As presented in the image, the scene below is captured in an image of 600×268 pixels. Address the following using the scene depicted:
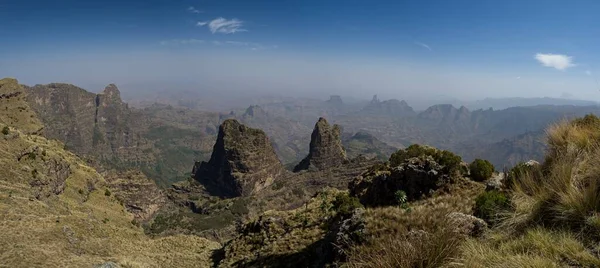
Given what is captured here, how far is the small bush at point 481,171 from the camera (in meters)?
26.5

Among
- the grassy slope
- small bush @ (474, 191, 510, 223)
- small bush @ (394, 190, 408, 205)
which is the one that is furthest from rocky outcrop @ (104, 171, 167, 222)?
small bush @ (474, 191, 510, 223)

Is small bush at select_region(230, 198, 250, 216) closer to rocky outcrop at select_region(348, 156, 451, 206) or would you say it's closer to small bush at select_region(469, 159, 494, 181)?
rocky outcrop at select_region(348, 156, 451, 206)

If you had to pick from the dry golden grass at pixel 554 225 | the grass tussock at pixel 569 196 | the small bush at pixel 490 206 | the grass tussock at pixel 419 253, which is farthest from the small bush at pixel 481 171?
the grass tussock at pixel 419 253

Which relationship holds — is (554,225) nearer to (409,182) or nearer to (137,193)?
(409,182)

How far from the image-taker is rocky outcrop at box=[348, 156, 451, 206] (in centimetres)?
2688

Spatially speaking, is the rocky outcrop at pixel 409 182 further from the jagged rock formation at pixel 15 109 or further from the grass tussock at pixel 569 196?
the jagged rock formation at pixel 15 109

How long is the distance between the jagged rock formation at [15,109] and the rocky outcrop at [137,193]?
45706 mm

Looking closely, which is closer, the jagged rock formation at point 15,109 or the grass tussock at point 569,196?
the grass tussock at point 569,196

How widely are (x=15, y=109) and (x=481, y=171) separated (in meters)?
162

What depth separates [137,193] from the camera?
173m

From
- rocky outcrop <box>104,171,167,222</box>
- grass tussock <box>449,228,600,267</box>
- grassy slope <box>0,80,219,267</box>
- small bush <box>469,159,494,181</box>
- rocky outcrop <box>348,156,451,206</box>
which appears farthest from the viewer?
rocky outcrop <box>104,171,167,222</box>

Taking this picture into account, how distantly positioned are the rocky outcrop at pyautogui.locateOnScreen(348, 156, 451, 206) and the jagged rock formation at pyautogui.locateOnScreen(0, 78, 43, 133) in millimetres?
130300

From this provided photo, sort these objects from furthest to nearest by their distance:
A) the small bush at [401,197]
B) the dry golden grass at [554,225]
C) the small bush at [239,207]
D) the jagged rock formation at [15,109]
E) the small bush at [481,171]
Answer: the small bush at [239,207] < the jagged rock formation at [15,109] < the small bush at [481,171] < the small bush at [401,197] < the dry golden grass at [554,225]

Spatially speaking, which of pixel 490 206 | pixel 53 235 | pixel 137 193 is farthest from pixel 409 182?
pixel 137 193
